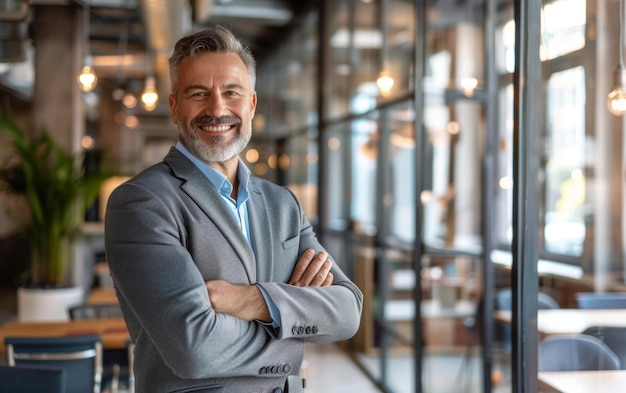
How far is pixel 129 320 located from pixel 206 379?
0.80 feet

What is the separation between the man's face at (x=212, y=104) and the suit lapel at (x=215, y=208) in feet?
0.22

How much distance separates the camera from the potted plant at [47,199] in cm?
667

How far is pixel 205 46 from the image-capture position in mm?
1815

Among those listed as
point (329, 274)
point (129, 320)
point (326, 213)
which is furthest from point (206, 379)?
point (326, 213)

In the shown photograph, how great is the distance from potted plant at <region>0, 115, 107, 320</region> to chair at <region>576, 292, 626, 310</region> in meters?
4.71

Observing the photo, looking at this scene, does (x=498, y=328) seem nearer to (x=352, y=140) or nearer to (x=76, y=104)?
(x=352, y=140)

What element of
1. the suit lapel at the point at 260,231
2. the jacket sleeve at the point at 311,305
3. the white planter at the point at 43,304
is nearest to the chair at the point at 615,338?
the jacket sleeve at the point at 311,305

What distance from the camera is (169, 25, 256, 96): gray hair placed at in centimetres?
181

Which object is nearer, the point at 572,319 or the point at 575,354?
the point at 575,354

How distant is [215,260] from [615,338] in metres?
1.78

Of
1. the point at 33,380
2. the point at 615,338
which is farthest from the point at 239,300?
the point at 615,338

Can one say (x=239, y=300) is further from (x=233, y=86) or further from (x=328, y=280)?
(x=233, y=86)

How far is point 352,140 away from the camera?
7766 millimetres

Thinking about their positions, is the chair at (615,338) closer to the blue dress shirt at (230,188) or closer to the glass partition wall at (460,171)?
the glass partition wall at (460,171)
